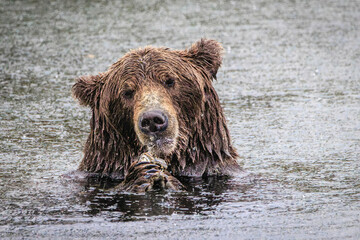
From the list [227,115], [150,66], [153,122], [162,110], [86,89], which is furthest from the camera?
[227,115]

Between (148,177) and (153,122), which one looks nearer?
(153,122)

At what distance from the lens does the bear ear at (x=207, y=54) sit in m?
6.75

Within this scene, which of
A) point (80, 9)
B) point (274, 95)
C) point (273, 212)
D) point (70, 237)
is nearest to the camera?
point (70, 237)

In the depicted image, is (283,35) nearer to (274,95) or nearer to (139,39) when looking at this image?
(139,39)

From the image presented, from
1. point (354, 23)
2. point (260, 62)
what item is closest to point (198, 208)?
point (260, 62)

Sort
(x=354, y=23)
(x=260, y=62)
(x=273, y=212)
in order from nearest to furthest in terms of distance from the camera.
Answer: (x=273, y=212), (x=260, y=62), (x=354, y=23)

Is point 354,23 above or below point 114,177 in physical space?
above

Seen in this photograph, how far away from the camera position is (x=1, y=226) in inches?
212

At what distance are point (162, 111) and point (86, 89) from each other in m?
1.03

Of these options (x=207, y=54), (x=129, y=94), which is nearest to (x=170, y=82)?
(x=129, y=94)

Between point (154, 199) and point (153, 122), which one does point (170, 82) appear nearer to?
point (153, 122)

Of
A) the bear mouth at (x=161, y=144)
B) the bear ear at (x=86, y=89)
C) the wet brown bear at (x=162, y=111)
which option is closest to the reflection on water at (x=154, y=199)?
the wet brown bear at (x=162, y=111)

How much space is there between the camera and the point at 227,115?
31.5 ft

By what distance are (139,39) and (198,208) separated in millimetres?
8731
